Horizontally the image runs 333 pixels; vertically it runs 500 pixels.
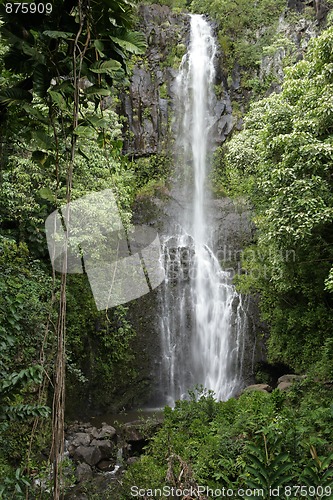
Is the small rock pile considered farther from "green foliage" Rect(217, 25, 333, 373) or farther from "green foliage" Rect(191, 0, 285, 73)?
"green foliage" Rect(191, 0, 285, 73)

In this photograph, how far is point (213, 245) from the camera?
13766mm

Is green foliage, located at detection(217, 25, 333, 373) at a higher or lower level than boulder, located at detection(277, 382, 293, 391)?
higher

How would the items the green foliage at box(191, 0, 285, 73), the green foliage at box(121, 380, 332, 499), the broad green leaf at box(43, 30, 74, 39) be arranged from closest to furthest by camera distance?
1. the broad green leaf at box(43, 30, 74, 39)
2. the green foliage at box(121, 380, 332, 499)
3. the green foliage at box(191, 0, 285, 73)

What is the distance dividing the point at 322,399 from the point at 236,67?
49.0 ft

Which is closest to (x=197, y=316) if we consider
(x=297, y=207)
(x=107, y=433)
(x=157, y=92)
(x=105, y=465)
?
(x=107, y=433)

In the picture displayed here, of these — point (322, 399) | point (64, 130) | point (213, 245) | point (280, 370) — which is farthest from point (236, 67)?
point (64, 130)

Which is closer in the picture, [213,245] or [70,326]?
[70,326]

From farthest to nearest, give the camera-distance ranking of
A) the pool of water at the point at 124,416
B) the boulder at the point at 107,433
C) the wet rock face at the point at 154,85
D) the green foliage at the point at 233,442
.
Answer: the wet rock face at the point at 154,85 < the pool of water at the point at 124,416 < the boulder at the point at 107,433 < the green foliage at the point at 233,442

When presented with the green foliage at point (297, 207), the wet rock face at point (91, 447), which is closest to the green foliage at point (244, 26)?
the green foliage at point (297, 207)

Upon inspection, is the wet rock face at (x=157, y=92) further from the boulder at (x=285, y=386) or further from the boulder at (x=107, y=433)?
the boulder at (x=285, y=386)

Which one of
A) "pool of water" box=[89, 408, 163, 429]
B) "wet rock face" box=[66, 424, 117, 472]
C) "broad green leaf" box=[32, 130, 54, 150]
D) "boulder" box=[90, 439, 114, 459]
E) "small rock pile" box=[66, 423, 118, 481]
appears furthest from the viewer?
"pool of water" box=[89, 408, 163, 429]

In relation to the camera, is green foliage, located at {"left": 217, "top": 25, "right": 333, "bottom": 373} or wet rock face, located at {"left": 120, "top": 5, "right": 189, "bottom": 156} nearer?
green foliage, located at {"left": 217, "top": 25, "right": 333, "bottom": 373}

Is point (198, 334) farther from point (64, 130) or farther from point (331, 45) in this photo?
point (64, 130)

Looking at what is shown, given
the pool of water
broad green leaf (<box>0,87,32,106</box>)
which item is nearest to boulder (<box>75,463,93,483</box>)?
the pool of water
